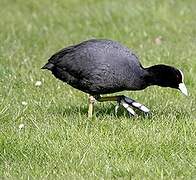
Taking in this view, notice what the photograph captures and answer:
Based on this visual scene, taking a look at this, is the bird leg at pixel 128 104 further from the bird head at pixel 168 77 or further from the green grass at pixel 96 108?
the bird head at pixel 168 77

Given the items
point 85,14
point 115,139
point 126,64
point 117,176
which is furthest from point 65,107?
point 85,14

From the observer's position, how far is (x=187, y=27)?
402 inches

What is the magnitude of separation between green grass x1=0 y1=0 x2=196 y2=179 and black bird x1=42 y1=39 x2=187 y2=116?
29cm

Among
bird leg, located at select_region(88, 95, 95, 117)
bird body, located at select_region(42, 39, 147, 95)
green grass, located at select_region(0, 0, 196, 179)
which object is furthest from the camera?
bird leg, located at select_region(88, 95, 95, 117)

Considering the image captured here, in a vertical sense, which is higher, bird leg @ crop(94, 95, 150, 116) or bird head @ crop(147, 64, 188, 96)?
bird head @ crop(147, 64, 188, 96)

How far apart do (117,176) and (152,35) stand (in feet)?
18.0

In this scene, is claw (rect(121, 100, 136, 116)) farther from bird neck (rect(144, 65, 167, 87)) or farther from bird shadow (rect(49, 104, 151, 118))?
bird neck (rect(144, 65, 167, 87))

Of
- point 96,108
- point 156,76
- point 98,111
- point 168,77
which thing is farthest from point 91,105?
point 168,77

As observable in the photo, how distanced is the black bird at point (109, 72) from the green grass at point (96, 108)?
0.94 feet

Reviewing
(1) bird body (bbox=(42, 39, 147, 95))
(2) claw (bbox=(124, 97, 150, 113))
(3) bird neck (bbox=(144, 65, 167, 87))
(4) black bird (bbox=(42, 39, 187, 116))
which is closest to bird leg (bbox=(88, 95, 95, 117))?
(4) black bird (bbox=(42, 39, 187, 116))

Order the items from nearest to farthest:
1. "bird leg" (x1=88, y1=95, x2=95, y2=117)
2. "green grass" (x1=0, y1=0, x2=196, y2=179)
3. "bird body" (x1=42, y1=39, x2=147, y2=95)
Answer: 1. "green grass" (x1=0, y1=0, x2=196, y2=179)
2. "bird body" (x1=42, y1=39, x2=147, y2=95)
3. "bird leg" (x1=88, y1=95, x2=95, y2=117)

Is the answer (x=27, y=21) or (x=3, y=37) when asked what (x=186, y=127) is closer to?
(x=3, y=37)

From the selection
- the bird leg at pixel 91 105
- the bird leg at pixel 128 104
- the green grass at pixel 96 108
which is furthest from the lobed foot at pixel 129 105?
the bird leg at pixel 91 105

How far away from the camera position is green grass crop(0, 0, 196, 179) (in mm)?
5008
